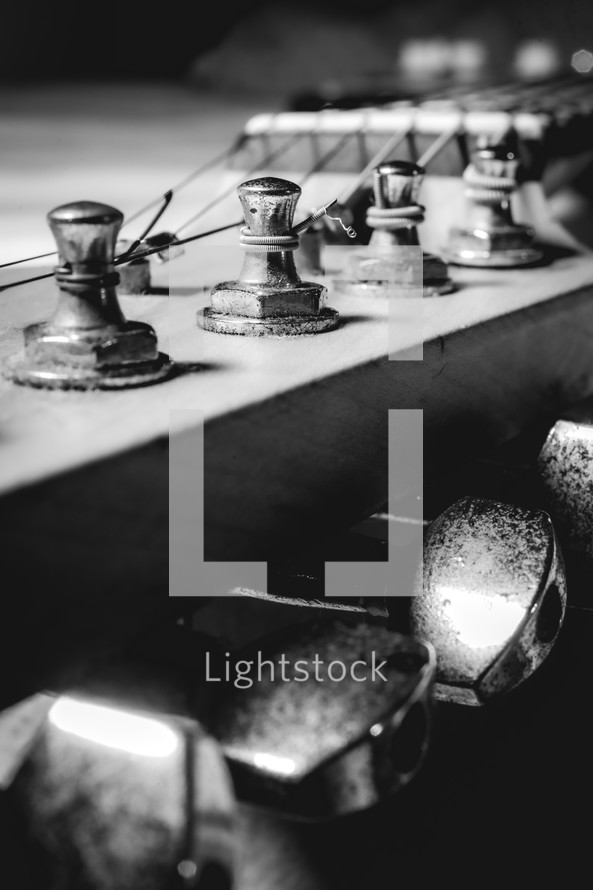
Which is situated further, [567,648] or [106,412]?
[567,648]

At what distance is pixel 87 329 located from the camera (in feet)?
2.57

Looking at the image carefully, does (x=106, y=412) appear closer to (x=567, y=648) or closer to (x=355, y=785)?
(x=355, y=785)

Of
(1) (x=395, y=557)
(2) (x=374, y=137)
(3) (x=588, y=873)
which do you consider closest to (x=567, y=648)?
(1) (x=395, y=557)

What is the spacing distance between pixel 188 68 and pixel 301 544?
78.0 inches

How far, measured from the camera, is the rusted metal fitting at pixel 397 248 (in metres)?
1.22

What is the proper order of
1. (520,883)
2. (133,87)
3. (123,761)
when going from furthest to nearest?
1. (133,87)
2. (520,883)
3. (123,761)

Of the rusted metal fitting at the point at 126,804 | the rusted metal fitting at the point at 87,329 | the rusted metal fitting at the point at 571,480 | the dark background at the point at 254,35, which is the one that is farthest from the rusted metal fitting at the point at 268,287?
the dark background at the point at 254,35

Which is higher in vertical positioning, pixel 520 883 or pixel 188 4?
pixel 188 4

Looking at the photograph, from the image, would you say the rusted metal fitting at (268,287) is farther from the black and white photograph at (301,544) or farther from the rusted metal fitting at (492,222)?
the rusted metal fitting at (492,222)

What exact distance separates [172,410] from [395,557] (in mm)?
456

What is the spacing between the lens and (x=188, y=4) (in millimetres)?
2369

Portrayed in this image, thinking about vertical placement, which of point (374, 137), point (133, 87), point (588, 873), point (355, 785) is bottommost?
point (588, 873)

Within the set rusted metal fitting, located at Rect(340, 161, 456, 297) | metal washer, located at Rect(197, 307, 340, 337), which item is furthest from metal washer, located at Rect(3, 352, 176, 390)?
rusted metal fitting, located at Rect(340, 161, 456, 297)

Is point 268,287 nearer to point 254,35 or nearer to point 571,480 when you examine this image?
point 571,480
